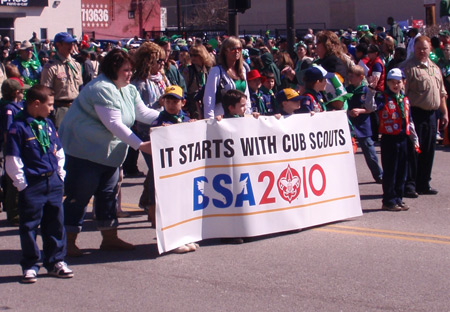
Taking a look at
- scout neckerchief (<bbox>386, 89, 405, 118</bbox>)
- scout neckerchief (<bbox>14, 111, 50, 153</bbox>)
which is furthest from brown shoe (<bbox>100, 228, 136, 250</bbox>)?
scout neckerchief (<bbox>386, 89, 405, 118</bbox>)

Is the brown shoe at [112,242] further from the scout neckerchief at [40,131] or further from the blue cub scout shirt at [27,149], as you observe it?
the scout neckerchief at [40,131]

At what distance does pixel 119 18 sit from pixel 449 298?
218 feet

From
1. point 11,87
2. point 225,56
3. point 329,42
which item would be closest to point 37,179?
point 11,87

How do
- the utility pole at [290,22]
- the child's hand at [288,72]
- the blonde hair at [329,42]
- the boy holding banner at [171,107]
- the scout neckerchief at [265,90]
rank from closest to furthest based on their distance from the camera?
the boy holding banner at [171,107] → the blonde hair at [329,42] → the scout neckerchief at [265,90] → the child's hand at [288,72] → the utility pole at [290,22]

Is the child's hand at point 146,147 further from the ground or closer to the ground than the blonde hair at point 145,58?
closer to the ground

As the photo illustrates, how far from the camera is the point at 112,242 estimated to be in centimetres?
693

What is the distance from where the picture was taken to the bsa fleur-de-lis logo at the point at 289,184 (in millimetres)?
7395

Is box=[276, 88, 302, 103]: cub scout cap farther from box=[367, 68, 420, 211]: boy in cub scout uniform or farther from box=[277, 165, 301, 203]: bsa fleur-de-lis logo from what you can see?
box=[367, 68, 420, 211]: boy in cub scout uniform

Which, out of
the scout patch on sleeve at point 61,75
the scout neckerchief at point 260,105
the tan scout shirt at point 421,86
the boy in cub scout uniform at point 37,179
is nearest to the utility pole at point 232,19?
the scout neckerchief at point 260,105

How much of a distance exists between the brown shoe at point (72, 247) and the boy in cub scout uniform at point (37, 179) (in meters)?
0.56

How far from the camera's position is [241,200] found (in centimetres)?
710

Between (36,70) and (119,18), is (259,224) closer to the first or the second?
(36,70)

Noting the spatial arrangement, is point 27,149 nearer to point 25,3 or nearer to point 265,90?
point 265,90

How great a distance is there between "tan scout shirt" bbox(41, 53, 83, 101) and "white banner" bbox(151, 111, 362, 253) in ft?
12.4
